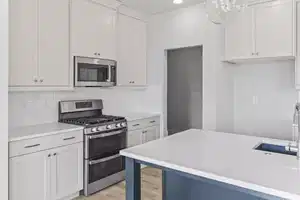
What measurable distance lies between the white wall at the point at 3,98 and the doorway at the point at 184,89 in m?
2.95

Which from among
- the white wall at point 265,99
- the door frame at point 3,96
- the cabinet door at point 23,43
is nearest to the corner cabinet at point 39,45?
the cabinet door at point 23,43

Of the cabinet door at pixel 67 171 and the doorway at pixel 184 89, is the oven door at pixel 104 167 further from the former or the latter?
the doorway at pixel 184 89

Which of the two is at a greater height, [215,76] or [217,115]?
[215,76]

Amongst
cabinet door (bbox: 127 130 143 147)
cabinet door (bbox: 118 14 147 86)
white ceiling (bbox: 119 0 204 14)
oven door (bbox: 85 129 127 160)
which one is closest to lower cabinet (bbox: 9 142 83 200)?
oven door (bbox: 85 129 127 160)

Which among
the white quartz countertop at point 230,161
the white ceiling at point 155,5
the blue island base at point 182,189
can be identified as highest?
the white ceiling at point 155,5

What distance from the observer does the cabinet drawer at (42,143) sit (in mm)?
2389

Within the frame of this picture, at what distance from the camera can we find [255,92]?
4.00 metres

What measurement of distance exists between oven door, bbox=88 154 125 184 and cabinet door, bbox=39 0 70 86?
3.53 ft

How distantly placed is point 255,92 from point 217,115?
790mm

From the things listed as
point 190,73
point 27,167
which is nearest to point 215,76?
point 190,73

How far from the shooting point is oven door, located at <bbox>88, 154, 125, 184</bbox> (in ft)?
10.1

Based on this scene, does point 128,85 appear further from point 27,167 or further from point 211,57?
point 27,167

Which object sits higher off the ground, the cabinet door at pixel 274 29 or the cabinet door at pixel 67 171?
the cabinet door at pixel 274 29

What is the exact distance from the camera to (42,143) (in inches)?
102
